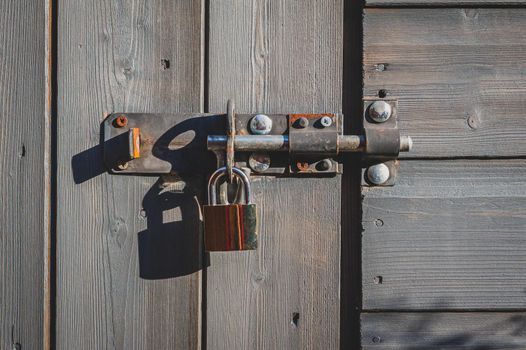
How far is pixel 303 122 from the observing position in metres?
0.68

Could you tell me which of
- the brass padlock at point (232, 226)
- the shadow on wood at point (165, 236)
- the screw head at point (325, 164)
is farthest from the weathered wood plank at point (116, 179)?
the screw head at point (325, 164)

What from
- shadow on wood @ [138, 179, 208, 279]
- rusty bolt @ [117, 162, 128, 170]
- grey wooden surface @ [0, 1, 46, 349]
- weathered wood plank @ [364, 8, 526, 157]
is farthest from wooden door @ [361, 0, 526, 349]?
grey wooden surface @ [0, 1, 46, 349]

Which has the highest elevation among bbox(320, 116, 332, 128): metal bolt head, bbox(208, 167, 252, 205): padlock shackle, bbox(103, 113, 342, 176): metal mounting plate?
bbox(320, 116, 332, 128): metal bolt head

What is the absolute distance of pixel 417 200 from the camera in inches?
27.9

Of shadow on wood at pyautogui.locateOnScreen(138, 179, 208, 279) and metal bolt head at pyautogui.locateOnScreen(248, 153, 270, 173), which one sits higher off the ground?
metal bolt head at pyautogui.locateOnScreen(248, 153, 270, 173)

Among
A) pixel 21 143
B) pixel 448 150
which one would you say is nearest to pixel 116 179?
pixel 21 143

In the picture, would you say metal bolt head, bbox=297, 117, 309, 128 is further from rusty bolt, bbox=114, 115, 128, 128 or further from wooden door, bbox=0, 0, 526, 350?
rusty bolt, bbox=114, 115, 128, 128

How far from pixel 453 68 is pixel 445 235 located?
0.87 ft

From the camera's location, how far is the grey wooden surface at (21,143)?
706 millimetres

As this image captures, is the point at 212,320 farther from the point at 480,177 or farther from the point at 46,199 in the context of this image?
the point at 480,177

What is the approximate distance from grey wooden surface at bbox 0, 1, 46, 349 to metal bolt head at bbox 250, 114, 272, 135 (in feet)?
1.10

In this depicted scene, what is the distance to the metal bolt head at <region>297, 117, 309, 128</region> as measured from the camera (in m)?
0.68

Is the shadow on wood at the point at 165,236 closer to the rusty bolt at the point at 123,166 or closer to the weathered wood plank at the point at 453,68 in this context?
the rusty bolt at the point at 123,166

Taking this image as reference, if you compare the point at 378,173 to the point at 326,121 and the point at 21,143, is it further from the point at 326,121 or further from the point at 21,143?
the point at 21,143
